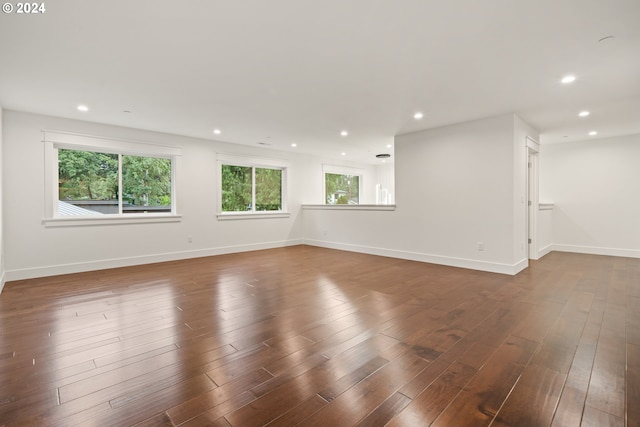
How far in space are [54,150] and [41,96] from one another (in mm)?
1235

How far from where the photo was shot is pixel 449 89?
3.47 m

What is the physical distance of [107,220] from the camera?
5074 millimetres

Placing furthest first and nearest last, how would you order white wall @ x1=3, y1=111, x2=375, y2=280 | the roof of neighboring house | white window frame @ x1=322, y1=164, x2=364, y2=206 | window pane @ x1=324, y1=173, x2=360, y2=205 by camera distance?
window pane @ x1=324, y1=173, x2=360, y2=205
white window frame @ x1=322, y1=164, x2=364, y2=206
the roof of neighboring house
white wall @ x1=3, y1=111, x2=375, y2=280

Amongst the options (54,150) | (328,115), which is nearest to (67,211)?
(54,150)

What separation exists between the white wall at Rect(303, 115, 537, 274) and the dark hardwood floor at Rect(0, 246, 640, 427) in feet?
3.04

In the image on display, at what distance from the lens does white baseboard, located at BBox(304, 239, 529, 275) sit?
4.55 meters

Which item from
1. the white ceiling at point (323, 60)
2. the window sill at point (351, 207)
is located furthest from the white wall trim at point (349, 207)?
the white ceiling at point (323, 60)

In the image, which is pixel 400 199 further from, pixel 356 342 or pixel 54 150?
pixel 54 150

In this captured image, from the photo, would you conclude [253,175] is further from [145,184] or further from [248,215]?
[145,184]

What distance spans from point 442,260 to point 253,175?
448 cm

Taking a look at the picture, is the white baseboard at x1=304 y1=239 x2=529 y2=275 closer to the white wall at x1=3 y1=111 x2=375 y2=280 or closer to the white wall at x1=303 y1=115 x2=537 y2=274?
the white wall at x1=303 y1=115 x2=537 y2=274

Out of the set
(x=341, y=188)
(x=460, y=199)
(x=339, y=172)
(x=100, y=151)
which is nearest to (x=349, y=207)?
(x=460, y=199)

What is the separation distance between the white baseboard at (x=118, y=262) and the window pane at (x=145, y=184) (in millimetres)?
880

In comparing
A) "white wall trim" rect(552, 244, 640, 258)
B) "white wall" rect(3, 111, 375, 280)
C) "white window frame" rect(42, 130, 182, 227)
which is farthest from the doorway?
"white window frame" rect(42, 130, 182, 227)
